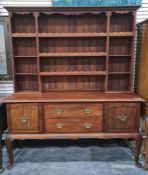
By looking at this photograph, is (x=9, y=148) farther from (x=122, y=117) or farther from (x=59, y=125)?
(x=122, y=117)

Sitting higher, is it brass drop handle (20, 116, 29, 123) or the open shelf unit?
the open shelf unit

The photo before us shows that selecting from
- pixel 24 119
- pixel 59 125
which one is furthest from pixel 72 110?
pixel 24 119

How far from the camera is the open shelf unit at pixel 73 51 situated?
2.80m

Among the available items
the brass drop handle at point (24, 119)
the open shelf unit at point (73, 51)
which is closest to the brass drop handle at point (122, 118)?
the open shelf unit at point (73, 51)

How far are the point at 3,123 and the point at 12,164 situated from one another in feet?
1.81

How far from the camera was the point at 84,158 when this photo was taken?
8.85ft

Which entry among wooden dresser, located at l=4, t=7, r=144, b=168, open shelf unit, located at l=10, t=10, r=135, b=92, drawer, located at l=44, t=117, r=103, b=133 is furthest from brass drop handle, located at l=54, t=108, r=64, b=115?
open shelf unit, located at l=10, t=10, r=135, b=92

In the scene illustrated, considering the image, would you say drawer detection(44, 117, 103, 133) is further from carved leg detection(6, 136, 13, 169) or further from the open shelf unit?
the open shelf unit

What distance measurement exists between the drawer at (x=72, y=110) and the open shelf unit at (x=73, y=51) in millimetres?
509

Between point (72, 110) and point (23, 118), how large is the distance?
0.63m

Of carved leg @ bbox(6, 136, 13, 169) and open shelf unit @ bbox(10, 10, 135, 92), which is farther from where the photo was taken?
open shelf unit @ bbox(10, 10, 135, 92)

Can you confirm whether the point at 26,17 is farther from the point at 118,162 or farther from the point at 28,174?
the point at 118,162

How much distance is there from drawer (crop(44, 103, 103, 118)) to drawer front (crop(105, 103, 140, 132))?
13 centimetres

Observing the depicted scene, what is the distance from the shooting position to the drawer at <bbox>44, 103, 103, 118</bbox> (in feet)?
8.09
